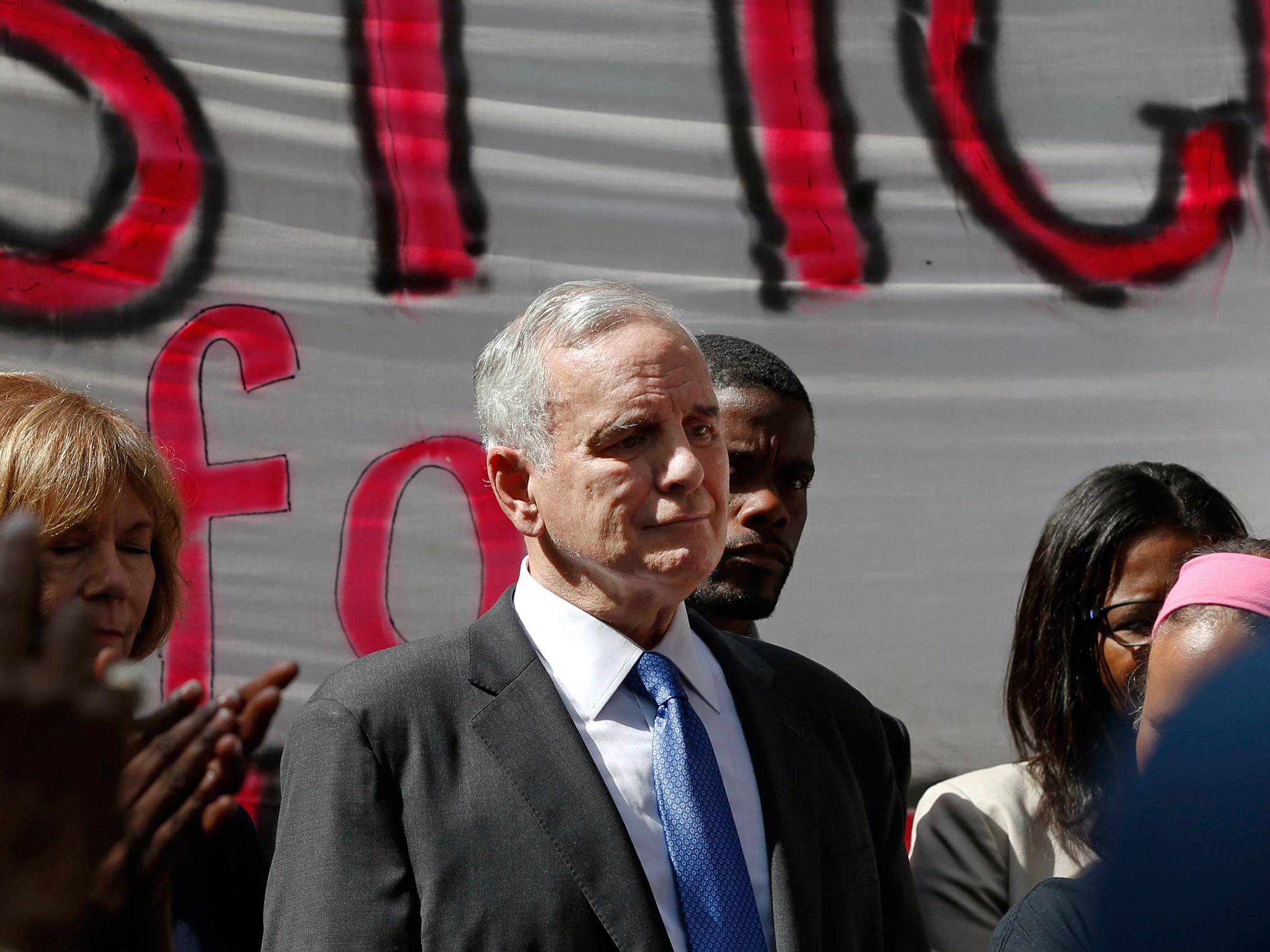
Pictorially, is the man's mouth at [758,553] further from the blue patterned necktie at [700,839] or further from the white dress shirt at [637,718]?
the blue patterned necktie at [700,839]

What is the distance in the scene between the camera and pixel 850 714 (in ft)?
5.29

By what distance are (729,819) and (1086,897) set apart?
414 millimetres

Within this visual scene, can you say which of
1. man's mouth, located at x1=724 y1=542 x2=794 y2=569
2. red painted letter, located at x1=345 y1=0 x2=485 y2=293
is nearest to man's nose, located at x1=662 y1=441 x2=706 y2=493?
man's mouth, located at x1=724 y1=542 x2=794 y2=569

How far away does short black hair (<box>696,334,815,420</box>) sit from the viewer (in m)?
2.16

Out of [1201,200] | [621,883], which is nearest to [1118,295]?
[1201,200]

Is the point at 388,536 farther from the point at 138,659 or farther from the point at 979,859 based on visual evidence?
the point at 979,859

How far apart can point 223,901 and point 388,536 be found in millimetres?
1414

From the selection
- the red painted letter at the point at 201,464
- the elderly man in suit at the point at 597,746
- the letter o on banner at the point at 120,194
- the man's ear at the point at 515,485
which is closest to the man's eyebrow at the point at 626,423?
the elderly man in suit at the point at 597,746

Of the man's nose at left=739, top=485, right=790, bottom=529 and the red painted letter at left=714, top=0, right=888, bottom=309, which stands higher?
the red painted letter at left=714, top=0, right=888, bottom=309

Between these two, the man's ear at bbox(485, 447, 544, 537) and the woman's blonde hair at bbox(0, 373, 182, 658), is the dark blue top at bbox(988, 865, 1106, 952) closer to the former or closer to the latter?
the man's ear at bbox(485, 447, 544, 537)

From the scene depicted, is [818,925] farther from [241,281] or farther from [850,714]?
[241,281]

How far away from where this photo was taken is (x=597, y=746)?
1.40m

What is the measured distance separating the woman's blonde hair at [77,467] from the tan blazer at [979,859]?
1.11 m

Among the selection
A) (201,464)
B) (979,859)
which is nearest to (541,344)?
(979,859)
